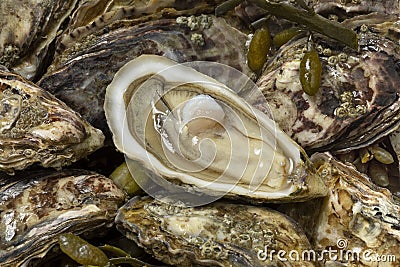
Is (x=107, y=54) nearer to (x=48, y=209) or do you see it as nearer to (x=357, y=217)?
(x=48, y=209)

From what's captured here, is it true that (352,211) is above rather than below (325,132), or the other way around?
A: below

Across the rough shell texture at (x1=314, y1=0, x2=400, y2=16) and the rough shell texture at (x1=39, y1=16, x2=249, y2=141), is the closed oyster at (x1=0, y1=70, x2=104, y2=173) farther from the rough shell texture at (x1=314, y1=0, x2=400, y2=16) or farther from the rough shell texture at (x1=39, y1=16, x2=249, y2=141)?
the rough shell texture at (x1=314, y1=0, x2=400, y2=16)

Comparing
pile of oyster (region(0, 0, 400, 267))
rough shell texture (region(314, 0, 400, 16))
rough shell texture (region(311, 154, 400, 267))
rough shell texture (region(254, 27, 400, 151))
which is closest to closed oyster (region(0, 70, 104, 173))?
pile of oyster (region(0, 0, 400, 267))

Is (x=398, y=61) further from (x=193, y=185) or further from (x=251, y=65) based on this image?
(x=193, y=185)

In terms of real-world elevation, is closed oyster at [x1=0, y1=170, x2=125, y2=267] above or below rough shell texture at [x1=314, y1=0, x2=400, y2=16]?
below

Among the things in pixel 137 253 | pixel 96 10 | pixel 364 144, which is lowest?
pixel 137 253

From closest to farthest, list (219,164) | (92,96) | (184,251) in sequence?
(184,251), (219,164), (92,96)

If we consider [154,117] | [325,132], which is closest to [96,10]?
[154,117]

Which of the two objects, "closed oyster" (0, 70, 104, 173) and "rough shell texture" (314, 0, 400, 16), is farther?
"rough shell texture" (314, 0, 400, 16)

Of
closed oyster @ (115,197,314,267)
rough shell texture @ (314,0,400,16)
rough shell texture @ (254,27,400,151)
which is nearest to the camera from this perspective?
closed oyster @ (115,197,314,267)
